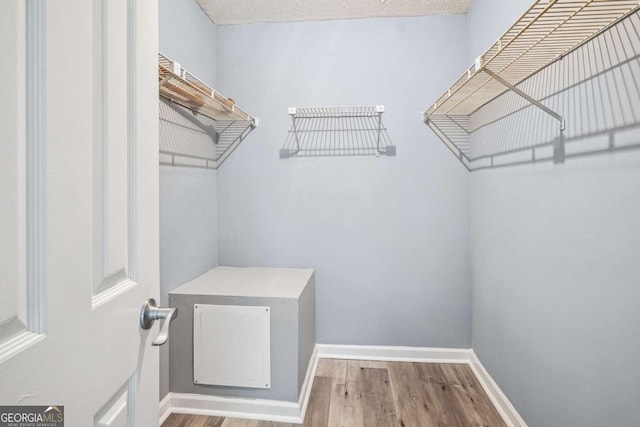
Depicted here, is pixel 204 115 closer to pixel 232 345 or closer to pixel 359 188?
pixel 359 188

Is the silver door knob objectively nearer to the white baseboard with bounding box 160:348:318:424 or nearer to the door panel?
the door panel

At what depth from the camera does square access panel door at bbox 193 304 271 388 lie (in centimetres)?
168

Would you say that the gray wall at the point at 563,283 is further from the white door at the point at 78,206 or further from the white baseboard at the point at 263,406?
the white door at the point at 78,206

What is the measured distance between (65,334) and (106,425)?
0.74 ft

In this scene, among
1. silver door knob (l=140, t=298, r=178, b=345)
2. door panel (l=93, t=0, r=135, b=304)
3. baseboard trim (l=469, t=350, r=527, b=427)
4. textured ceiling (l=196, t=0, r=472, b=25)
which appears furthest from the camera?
textured ceiling (l=196, t=0, r=472, b=25)

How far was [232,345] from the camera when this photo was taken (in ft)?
5.57

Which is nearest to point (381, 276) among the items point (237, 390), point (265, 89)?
point (237, 390)

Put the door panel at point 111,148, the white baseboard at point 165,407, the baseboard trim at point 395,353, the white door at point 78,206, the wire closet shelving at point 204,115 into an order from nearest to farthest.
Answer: the white door at point 78,206, the door panel at point 111,148, the wire closet shelving at point 204,115, the white baseboard at point 165,407, the baseboard trim at point 395,353

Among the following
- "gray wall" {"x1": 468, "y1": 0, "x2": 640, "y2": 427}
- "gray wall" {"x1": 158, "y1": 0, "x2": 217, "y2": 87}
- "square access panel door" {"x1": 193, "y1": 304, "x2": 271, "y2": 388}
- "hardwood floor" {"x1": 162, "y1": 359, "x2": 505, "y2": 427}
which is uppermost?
"gray wall" {"x1": 158, "y1": 0, "x2": 217, "y2": 87}

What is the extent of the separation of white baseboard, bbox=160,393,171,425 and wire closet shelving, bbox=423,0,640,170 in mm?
2124

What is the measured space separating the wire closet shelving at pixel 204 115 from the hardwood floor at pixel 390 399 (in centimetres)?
143

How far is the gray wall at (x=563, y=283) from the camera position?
93 cm

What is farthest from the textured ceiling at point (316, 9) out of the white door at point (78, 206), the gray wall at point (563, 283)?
the white door at point (78, 206)

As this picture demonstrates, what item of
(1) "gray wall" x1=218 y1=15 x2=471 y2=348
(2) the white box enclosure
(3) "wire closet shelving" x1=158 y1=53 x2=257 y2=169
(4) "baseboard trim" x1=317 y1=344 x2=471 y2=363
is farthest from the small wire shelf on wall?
(4) "baseboard trim" x1=317 y1=344 x2=471 y2=363
